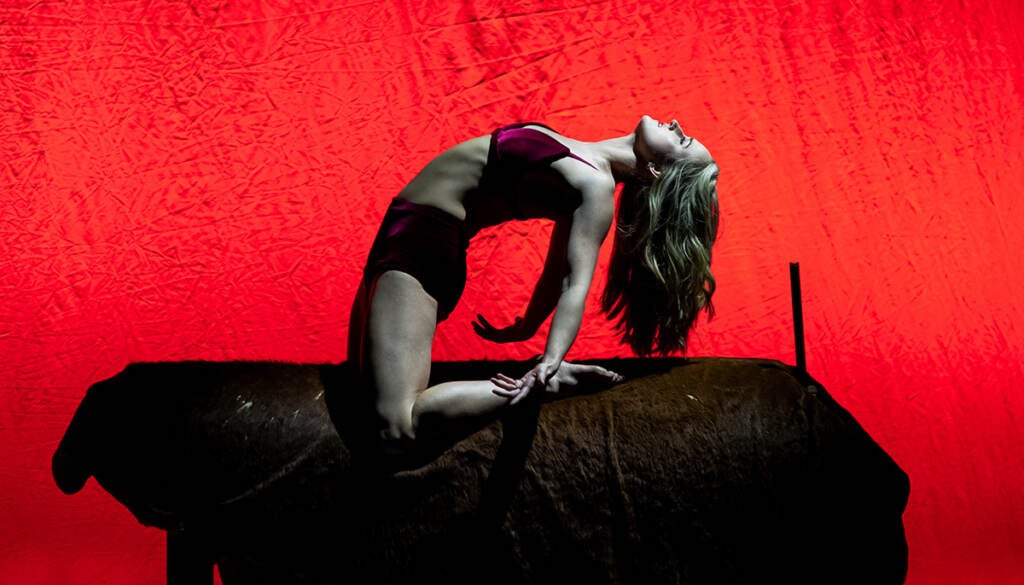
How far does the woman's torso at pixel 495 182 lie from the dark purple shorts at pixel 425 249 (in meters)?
0.03

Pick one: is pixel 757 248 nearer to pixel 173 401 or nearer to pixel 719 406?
pixel 719 406

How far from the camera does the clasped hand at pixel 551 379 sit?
5.39 feet

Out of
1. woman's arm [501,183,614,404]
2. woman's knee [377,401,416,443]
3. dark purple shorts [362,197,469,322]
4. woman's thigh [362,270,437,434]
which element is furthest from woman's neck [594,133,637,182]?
woman's knee [377,401,416,443]

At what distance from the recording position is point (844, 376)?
257 cm

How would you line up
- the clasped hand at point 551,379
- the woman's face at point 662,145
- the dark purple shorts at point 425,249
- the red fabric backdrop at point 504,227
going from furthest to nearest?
the red fabric backdrop at point 504,227, the woman's face at point 662,145, the dark purple shorts at point 425,249, the clasped hand at point 551,379

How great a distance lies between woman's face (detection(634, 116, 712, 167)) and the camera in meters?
1.85

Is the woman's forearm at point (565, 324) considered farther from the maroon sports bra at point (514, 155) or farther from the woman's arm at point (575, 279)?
the maroon sports bra at point (514, 155)

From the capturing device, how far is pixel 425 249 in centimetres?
176

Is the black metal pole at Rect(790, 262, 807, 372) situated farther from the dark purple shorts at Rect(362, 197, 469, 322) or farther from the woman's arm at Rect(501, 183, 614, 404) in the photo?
the dark purple shorts at Rect(362, 197, 469, 322)

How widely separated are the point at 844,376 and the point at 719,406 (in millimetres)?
997

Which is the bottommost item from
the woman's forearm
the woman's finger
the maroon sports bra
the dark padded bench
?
the dark padded bench

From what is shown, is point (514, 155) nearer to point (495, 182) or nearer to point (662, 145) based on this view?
point (495, 182)

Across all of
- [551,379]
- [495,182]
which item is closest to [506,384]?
[551,379]

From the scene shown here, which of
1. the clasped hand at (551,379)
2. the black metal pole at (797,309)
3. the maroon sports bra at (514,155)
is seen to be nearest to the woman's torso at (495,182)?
the maroon sports bra at (514,155)
